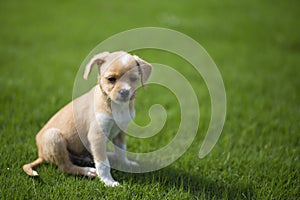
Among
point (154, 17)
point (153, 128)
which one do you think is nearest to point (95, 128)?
point (153, 128)

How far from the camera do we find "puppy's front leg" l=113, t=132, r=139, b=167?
13.6 ft

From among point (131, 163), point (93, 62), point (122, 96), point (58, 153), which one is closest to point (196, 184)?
point (131, 163)

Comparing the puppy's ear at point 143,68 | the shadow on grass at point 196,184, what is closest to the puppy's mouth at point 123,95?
the puppy's ear at point 143,68

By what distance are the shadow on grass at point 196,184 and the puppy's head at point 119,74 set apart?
3.24ft

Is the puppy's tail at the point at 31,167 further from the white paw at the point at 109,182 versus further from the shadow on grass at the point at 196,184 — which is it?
the shadow on grass at the point at 196,184

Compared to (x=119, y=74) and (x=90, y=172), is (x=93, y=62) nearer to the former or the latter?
(x=119, y=74)

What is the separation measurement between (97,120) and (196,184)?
136cm

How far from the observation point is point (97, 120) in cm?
370

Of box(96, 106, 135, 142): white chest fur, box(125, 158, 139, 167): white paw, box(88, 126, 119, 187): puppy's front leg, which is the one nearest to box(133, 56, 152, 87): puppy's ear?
box(96, 106, 135, 142): white chest fur

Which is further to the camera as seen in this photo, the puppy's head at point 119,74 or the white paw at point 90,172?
the white paw at point 90,172

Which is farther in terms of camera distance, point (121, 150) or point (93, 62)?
point (121, 150)

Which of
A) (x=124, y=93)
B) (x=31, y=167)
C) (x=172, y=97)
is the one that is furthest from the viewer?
(x=172, y=97)

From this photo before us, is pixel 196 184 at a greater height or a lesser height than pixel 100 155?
lesser

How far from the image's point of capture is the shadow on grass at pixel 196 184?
12.1ft
